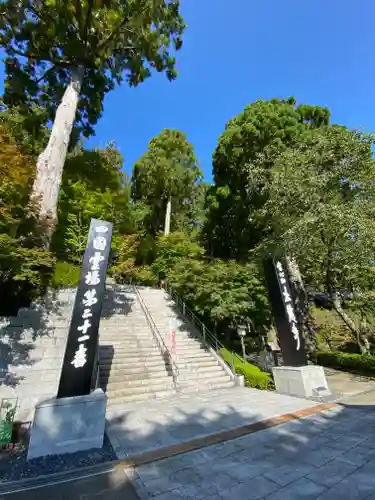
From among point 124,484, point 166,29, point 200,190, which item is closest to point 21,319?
point 124,484

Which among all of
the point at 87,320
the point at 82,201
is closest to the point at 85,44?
the point at 82,201

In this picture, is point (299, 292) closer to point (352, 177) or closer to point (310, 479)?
point (352, 177)

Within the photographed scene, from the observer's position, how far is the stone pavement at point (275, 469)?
9.62 ft

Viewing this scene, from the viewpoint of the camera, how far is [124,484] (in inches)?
126

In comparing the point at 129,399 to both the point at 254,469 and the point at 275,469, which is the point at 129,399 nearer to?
the point at 254,469

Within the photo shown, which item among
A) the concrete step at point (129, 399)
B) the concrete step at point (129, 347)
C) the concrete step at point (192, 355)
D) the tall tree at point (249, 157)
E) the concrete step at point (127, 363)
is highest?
the tall tree at point (249, 157)

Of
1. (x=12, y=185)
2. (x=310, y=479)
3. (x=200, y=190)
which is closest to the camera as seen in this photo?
(x=310, y=479)

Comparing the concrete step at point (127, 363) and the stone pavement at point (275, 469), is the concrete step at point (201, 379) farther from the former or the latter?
the stone pavement at point (275, 469)

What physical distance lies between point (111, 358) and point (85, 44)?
41.2ft

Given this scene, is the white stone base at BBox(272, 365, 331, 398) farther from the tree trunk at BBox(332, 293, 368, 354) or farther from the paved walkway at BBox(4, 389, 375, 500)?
the tree trunk at BBox(332, 293, 368, 354)

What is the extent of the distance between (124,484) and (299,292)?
11.6 m

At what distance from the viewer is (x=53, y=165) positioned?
29.3 ft

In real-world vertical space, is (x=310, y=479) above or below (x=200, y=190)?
below

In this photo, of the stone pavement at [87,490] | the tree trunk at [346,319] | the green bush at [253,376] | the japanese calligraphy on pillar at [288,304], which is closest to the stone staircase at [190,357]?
the green bush at [253,376]
